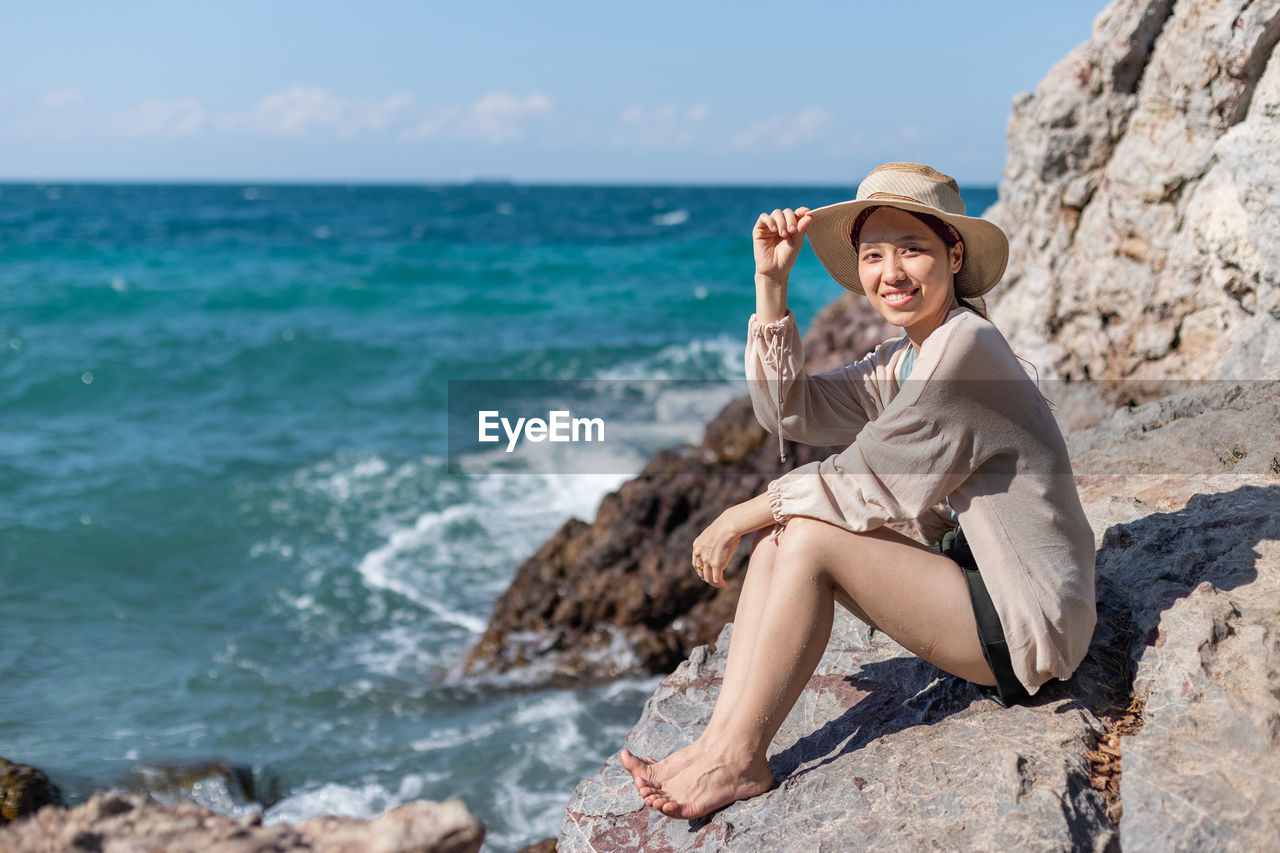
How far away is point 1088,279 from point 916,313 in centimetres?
466

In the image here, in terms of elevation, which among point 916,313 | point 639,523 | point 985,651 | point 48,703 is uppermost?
point 916,313

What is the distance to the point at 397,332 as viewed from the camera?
21.8 metres

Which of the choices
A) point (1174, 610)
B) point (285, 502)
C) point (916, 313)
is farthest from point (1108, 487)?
point (285, 502)

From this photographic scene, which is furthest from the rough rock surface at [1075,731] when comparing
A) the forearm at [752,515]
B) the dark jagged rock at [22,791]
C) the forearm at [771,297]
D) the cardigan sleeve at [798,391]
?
the dark jagged rock at [22,791]

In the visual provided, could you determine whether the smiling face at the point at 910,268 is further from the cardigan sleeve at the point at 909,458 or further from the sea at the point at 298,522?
the sea at the point at 298,522

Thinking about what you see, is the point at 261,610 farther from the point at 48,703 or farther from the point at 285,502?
the point at 285,502

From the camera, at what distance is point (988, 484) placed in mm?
→ 2660

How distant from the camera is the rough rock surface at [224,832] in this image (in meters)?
2.19

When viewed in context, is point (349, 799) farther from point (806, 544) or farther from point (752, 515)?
point (806, 544)

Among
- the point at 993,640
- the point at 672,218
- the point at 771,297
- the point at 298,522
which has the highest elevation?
the point at 672,218

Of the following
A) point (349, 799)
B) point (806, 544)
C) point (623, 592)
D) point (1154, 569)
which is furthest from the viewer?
point (623, 592)

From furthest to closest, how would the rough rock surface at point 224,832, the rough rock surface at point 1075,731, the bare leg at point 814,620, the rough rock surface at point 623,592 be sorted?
the rough rock surface at point 623,592 < the bare leg at point 814,620 < the rough rock surface at point 1075,731 < the rough rock surface at point 224,832

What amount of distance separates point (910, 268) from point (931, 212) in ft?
0.55

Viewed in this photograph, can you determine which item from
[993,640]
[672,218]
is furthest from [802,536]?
[672,218]
